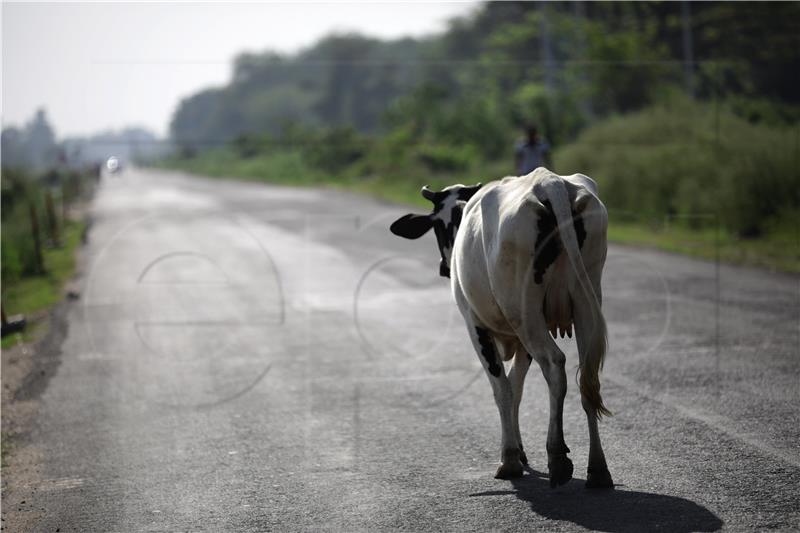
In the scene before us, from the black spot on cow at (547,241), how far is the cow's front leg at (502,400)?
789 millimetres

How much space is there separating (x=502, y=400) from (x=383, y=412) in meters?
1.83

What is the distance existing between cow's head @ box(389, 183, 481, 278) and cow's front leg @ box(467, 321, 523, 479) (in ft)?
2.86

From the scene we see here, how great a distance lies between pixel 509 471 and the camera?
607 cm

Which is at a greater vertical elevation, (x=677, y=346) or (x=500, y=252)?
(x=500, y=252)

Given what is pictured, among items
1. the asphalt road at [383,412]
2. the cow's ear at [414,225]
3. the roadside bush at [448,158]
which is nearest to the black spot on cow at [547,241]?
the asphalt road at [383,412]

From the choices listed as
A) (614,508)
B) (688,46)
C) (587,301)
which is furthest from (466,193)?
(688,46)

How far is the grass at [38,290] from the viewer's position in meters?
13.6

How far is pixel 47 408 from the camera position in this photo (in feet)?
29.4

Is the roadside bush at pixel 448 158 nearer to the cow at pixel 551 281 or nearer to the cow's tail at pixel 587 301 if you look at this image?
the cow at pixel 551 281

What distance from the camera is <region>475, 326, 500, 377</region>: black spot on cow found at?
6441 mm

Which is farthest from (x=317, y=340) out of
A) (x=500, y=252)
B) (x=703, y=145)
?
(x=703, y=145)

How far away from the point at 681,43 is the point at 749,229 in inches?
671

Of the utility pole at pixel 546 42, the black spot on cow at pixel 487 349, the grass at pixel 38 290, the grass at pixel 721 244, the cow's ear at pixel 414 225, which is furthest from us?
the utility pole at pixel 546 42

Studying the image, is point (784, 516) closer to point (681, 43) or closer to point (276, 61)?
point (681, 43)
